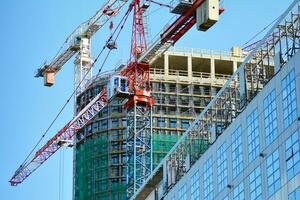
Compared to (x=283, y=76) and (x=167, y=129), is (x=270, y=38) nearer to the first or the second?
(x=283, y=76)

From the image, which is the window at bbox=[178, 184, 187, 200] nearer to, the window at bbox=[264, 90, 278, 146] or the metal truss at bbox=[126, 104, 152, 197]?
the window at bbox=[264, 90, 278, 146]

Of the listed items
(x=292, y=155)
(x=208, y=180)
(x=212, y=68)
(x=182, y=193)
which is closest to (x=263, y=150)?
(x=292, y=155)

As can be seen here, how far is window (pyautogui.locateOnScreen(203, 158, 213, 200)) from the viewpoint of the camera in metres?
105

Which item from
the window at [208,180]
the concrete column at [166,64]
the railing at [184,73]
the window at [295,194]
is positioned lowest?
the window at [295,194]

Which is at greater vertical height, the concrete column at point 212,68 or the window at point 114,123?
the concrete column at point 212,68

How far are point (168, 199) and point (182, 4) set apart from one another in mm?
34018

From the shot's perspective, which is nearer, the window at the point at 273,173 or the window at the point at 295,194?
the window at the point at 295,194

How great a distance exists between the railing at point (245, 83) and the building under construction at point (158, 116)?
217 ft

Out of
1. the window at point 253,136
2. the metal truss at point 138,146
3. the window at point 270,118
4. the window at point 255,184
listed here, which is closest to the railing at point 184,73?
the metal truss at point 138,146

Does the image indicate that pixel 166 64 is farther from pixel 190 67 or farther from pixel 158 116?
pixel 158 116

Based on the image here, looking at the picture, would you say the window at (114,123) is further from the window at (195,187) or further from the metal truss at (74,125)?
the window at (195,187)

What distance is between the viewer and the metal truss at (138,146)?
554 ft

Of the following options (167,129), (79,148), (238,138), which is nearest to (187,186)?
(238,138)

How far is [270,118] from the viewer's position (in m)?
92.1
